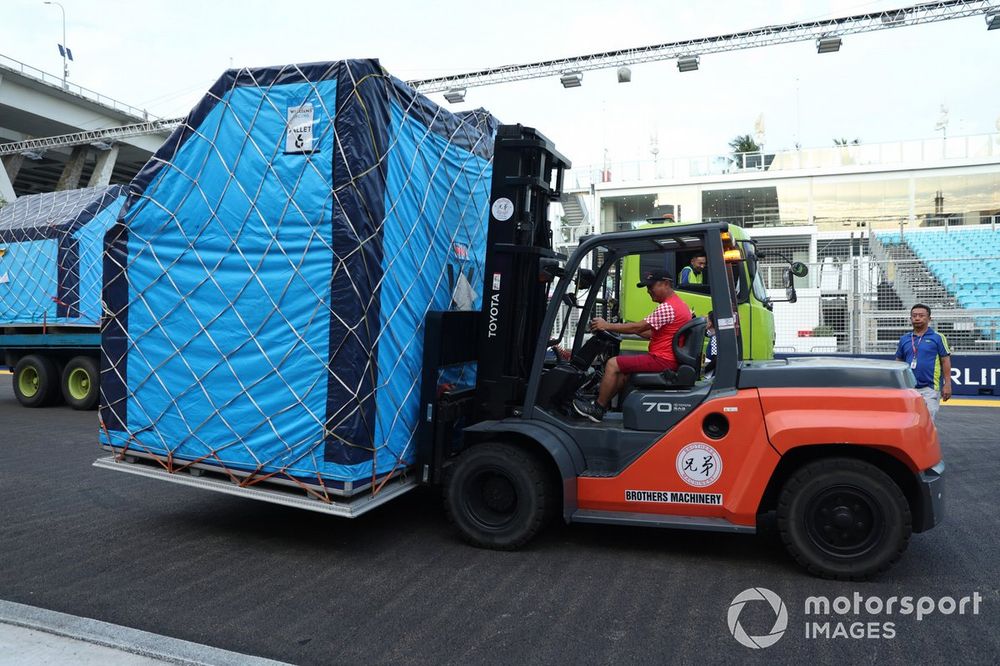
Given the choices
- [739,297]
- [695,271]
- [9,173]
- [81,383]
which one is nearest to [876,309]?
[739,297]

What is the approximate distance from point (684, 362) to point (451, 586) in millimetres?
2008

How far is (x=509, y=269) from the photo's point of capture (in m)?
A: 5.16

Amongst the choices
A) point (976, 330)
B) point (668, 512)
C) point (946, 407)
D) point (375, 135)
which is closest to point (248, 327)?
point (375, 135)

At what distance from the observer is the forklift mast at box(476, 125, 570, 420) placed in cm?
515

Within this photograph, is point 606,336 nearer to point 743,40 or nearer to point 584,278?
point 584,278

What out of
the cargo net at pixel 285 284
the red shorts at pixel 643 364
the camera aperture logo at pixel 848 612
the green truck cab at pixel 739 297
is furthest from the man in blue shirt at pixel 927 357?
the cargo net at pixel 285 284

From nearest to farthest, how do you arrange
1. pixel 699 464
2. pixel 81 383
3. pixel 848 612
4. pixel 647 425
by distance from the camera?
1. pixel 848 612
2. pixel 699 464
3. pixel 647 425
4. pixel 81 383

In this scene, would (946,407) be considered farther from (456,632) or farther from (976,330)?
(456,632)

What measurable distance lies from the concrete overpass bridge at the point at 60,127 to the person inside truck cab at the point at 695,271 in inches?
1261

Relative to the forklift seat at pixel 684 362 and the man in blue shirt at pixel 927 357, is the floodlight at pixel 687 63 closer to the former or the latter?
the man in blue shirt at pixel 927 357

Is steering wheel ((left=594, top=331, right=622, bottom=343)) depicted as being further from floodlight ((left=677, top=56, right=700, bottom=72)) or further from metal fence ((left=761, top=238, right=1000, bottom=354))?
floodlight ((left=677, top=56, right=700, bottom=72))

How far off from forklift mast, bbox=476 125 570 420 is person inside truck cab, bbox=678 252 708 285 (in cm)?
98

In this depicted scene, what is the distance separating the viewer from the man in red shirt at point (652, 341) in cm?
489

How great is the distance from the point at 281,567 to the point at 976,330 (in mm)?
13373
